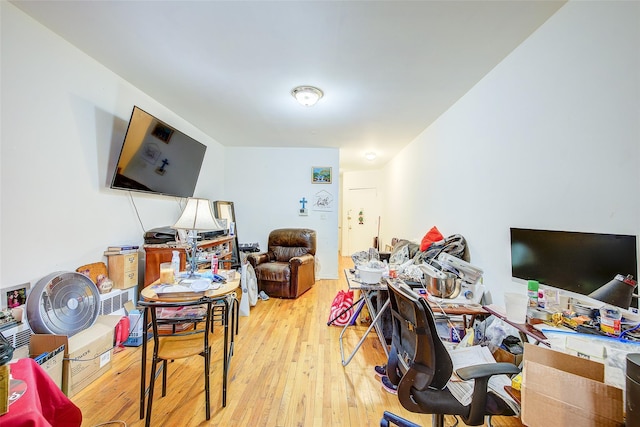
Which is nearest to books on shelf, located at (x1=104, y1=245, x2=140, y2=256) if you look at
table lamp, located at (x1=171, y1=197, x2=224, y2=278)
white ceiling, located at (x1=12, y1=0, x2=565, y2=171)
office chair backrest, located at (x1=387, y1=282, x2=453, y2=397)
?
table lamp, located at (x1=171, y1=197, x2=224, y2=278)

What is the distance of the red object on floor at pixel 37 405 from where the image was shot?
35.4 inches

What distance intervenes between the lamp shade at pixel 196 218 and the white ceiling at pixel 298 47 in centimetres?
125

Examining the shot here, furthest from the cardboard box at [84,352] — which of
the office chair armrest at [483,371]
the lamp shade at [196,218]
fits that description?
the office chair armrest at [483,371]

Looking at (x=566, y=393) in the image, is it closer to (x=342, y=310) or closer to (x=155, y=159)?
(x=342, y=310)

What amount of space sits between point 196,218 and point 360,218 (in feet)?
20.3

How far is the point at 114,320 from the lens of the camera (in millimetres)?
2361

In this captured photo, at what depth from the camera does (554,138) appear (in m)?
1.74

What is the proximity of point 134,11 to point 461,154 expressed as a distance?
3.11m

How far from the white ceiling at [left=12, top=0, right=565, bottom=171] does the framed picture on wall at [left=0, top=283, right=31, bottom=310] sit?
189 cm

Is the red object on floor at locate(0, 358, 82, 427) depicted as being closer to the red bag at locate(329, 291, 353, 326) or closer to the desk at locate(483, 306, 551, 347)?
the desk at locate(483, 306, 551, 347)

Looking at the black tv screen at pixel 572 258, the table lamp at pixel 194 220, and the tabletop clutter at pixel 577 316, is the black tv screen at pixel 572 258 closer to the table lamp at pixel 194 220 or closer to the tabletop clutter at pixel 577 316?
the tabletop clutter at pixel 577 316

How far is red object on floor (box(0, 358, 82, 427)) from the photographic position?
0.90 m

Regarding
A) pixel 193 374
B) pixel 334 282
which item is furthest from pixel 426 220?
pixel 193 374

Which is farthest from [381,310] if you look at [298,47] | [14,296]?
[14,296]
